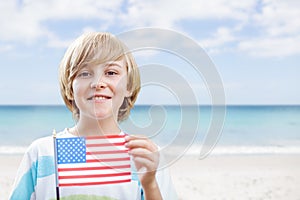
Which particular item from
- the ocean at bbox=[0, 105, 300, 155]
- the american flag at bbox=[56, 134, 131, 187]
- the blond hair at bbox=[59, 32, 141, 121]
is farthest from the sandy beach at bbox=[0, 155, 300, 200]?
the blond hair at bbox=[59, 32, 141, 121]

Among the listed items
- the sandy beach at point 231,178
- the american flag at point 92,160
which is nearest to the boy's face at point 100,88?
the american flag at point 92,160

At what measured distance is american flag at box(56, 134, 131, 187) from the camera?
1.76 metres

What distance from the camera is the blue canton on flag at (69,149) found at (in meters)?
1.75

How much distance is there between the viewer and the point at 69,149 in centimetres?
175

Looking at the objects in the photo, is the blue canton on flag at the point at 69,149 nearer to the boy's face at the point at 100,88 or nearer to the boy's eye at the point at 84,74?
the boy's face at the point at 100,88

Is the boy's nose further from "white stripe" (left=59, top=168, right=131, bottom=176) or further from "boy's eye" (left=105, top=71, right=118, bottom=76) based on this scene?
"white stripe" (left=59, top=168, right=131, bottom=176)

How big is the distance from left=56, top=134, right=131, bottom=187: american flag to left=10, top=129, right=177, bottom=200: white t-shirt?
21mm

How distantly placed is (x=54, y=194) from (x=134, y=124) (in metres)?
0.34

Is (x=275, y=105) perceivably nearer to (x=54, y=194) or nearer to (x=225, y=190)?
(x=225, y=190)

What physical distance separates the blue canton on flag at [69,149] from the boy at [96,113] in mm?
28

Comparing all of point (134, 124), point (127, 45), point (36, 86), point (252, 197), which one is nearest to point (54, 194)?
point (134, 124)

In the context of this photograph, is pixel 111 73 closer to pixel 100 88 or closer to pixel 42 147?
pixel 100 88

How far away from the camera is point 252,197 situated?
6410mm

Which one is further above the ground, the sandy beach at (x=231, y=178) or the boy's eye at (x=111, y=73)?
the sandy beach at (x=231, y=178)
